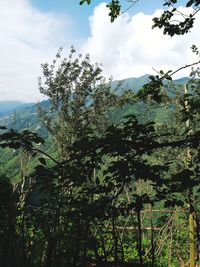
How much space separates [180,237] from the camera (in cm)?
1573

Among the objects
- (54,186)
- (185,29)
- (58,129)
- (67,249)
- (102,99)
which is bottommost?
(67,249)

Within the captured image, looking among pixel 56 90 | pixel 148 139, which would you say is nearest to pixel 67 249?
pixel 148 139

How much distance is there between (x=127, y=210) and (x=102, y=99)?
89.8ft

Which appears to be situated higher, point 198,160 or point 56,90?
point 56,90

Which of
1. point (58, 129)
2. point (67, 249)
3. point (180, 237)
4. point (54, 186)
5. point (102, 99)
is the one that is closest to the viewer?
point (67, 249)

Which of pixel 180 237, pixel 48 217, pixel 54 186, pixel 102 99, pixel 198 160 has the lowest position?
pixel 180 237

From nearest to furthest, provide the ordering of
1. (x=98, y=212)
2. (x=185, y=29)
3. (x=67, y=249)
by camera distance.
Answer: (x=98, y=212), (x=67, y=249), (x=185, y=29)

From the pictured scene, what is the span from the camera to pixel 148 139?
356 cm

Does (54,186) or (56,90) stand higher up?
(56,90)

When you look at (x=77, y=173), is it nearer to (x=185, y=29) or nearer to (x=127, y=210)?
(x=127, y=210)

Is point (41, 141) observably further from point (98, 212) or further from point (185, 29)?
point (185, 29)

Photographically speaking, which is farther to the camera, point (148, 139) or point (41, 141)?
point (41, 141)

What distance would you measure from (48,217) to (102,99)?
26.9 m

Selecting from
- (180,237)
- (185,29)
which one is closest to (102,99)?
(180,237)
